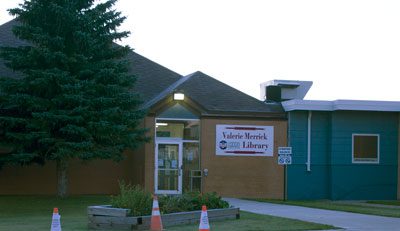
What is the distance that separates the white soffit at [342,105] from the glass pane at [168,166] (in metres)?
5.32

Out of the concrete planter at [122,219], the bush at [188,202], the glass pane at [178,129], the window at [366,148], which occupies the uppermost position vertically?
the glass pane at [178,129]

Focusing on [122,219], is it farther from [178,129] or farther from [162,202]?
[178,129]

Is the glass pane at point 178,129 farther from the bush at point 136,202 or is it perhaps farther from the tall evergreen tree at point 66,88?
the bush at point 136,202

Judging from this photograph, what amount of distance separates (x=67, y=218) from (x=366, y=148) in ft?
52.5

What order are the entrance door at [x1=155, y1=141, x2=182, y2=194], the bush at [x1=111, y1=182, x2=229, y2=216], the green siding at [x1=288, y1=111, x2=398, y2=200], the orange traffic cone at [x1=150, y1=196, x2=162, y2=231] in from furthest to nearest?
the green siding at [x1=288, y1=111, x2=398, y2=200] < the entrance door at [x1=155, y1=141, x2=182, y2=194] < the bush at [x1=111, y1=182, x2=229, y2=216] < the orange traffic cone at [x1=150, y1=196, x2=162, y2=231]

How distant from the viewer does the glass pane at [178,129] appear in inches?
1076

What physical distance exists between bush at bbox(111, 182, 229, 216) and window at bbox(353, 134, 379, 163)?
1354cm

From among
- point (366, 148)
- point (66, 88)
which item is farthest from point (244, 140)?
point (66, 88)

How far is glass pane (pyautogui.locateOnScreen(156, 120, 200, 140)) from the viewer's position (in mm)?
27328

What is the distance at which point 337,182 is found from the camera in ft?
94.3

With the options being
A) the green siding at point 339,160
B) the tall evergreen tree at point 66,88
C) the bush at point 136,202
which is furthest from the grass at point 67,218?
the green siding at point 339,160

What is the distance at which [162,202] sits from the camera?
52.9 feet

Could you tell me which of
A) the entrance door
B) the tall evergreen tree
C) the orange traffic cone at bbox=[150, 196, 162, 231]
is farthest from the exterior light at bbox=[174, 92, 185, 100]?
the orange traffic cone at bbox=[150, 196, 162, 231]

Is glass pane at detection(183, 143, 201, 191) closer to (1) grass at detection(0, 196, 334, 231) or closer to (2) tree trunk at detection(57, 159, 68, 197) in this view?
(1) grass at detection(0, 196, 334, 231)
